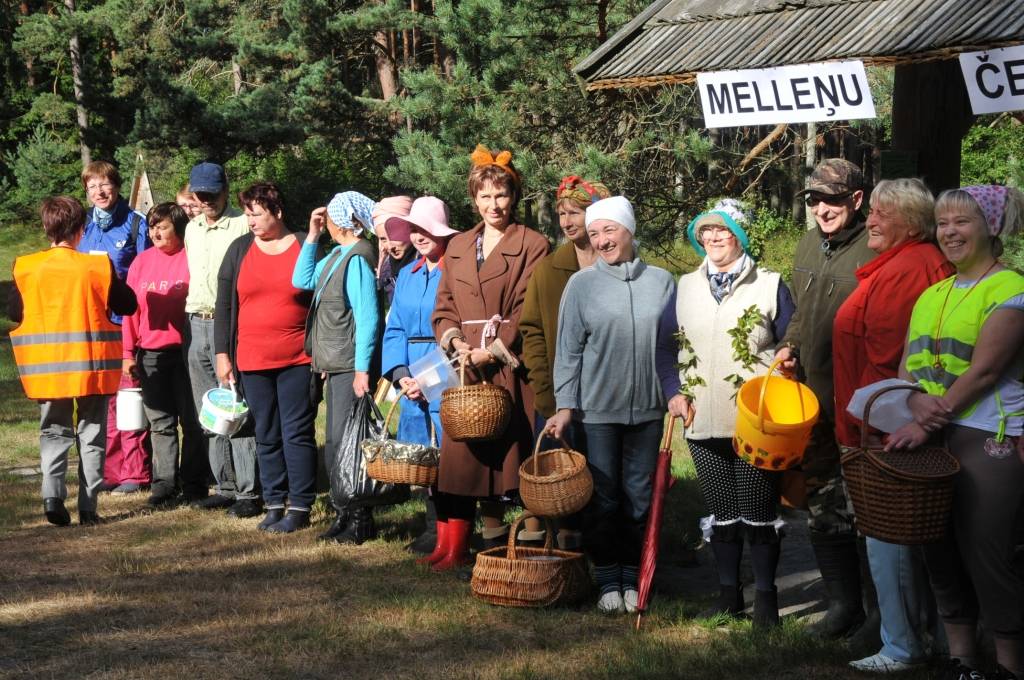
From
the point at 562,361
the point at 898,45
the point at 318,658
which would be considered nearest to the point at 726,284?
the point at 562,361

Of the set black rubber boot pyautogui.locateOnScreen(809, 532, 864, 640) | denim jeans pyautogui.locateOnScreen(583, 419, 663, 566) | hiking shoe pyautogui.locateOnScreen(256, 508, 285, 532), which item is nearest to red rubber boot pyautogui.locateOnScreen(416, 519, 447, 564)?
denim jeans pyautogui.locateOnScreen(583, 419, 663, 566)

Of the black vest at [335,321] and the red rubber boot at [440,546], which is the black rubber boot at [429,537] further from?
the black vest at [335,321]

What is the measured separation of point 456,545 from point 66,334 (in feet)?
8.72

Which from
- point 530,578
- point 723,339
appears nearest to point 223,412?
point 530,578

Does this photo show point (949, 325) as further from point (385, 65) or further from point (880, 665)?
point (385, 65)

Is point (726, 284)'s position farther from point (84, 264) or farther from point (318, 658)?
point (84, 264)

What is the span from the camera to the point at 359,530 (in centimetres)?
712

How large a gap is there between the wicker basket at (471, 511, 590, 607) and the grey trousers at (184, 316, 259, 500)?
103 inches

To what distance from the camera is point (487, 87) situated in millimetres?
16609

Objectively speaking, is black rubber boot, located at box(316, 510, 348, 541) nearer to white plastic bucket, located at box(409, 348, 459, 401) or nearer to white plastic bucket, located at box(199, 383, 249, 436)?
white plastic bucket, located at box(199, 383, 249, 436)

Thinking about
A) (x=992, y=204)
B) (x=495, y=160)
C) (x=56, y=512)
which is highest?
(x=495, y=160)

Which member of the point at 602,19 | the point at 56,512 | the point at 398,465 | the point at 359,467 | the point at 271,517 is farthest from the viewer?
the point at 602,19

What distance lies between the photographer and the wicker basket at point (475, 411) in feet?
19.3

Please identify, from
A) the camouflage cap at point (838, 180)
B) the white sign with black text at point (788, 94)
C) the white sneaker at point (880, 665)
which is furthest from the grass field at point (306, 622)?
the white sign with black text at point (788, 94)
